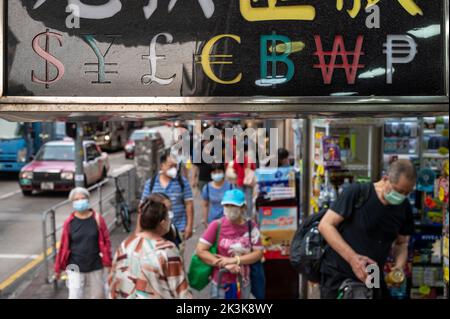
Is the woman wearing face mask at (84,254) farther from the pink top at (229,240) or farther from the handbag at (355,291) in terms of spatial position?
the handbag at (355,291)

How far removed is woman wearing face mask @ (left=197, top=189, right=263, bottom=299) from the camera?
15.0 ft

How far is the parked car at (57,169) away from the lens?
1417 cm

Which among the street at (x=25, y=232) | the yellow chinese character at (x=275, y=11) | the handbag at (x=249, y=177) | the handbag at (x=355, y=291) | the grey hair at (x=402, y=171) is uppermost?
the yellow chinese character at (x=275, y=11)

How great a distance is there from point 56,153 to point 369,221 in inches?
529

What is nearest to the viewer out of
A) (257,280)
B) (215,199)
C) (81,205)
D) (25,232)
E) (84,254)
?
(257,280)

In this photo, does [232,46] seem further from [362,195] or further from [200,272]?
[200,272]

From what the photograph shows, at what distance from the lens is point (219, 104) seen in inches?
69.0

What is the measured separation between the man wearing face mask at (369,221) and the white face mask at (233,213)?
3.65 ft

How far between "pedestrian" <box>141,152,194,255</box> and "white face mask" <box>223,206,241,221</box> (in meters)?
1.54

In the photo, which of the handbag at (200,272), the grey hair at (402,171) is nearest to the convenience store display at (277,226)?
the handbag at (200,272)

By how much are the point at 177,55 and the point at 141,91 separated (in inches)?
6.7

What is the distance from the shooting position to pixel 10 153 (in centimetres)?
1516

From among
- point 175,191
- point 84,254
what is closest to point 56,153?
point 175,191
